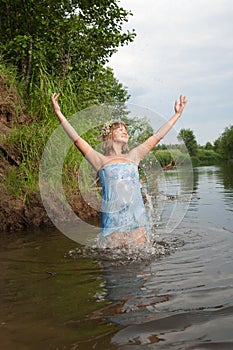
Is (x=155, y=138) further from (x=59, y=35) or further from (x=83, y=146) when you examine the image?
(x=59, y=35)

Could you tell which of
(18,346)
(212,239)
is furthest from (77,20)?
(18,346)

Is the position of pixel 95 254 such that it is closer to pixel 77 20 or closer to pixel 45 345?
pixel 45 345

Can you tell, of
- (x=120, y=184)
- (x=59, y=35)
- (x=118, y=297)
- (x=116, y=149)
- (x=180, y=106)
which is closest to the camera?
(x=118, y=297)

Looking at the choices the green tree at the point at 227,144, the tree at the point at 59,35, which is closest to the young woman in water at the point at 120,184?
the tree at the point at 59,35

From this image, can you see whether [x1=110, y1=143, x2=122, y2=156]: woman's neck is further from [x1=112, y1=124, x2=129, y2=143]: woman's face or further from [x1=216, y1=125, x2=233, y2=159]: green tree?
[x1=216, y1=125, x2=233, y2=159]: green tree

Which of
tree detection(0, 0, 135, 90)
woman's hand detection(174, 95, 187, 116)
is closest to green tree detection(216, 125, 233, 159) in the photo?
tree detection(0, 0, 135, 90)

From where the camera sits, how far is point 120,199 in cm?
478

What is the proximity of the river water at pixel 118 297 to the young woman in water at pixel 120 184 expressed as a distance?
31 cm

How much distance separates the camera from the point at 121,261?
4539 millimetres

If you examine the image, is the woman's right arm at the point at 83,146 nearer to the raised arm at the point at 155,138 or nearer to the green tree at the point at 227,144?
the raised arm at the point at 155,138

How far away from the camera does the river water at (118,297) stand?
2531mm

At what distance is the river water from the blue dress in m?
0.41

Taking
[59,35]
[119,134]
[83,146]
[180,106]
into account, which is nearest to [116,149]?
[119,134]

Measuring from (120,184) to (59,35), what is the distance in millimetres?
6755
